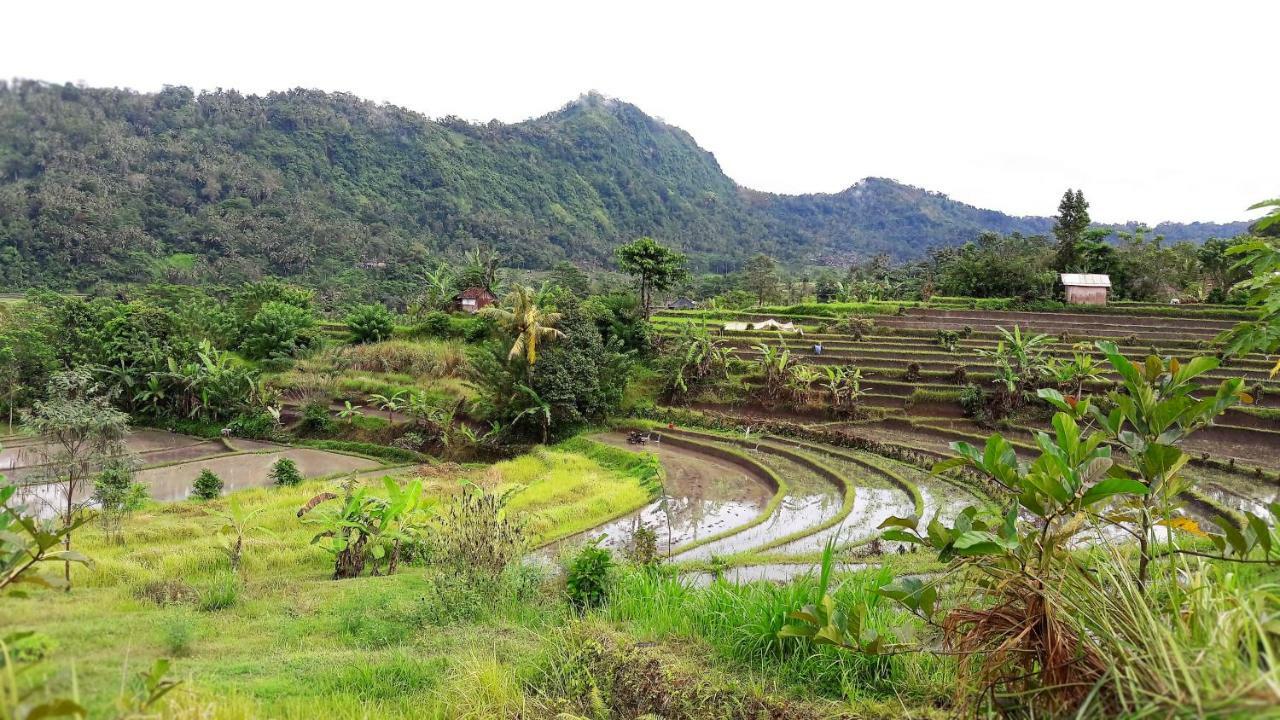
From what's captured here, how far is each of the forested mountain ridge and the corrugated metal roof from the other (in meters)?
58.3

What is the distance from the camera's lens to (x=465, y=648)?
413 cm

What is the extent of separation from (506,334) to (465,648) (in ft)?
62.2

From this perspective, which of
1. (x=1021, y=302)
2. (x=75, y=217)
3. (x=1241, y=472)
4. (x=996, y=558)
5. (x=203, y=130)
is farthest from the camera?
(x=203, y=130)

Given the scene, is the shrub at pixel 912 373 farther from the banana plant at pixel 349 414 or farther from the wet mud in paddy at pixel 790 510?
the banana plant at pixel 349 414

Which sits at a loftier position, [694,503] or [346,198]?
[346,198]

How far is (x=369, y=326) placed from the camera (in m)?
34.0

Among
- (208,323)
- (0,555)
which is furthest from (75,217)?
(0,555)

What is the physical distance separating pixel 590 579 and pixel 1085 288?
133ft

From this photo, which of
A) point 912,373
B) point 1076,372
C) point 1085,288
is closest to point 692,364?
point 912,373

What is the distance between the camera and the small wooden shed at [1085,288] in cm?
3591

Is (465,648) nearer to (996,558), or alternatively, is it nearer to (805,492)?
(996,558)

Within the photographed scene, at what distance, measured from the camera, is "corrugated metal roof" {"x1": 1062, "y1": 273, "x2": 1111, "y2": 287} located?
35969 mm

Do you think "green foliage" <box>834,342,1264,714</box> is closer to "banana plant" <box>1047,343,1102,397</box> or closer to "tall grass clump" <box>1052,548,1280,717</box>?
"tall grass clump" <box>1052,548,1280,717</box>

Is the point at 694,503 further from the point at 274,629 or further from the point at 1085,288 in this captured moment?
the point at 1085,288
